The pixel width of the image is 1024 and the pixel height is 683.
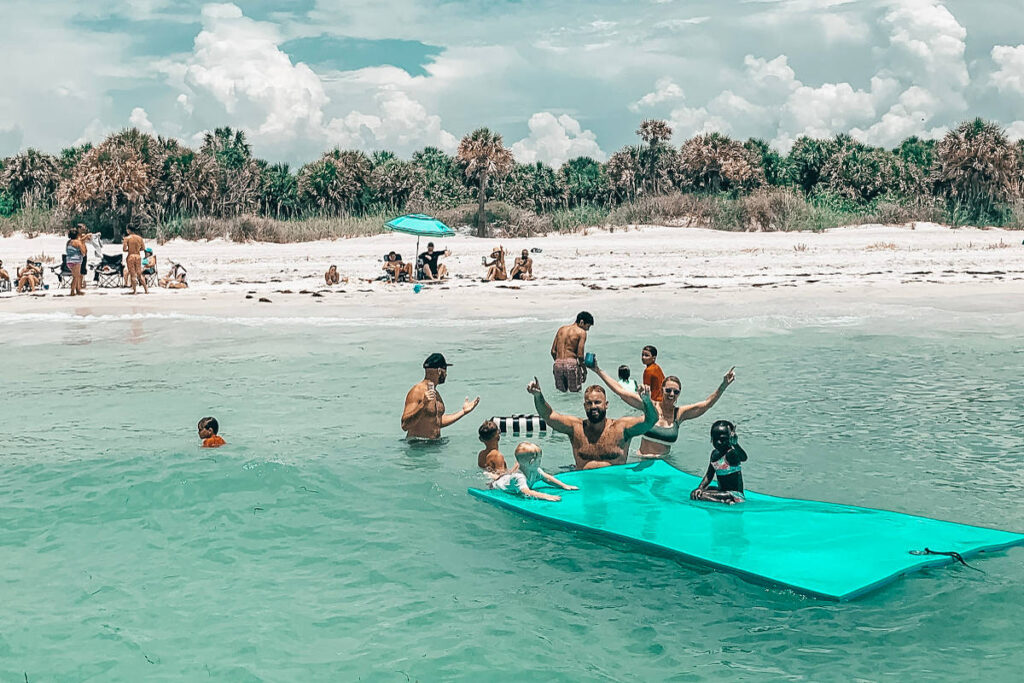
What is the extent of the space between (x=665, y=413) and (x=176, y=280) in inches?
730

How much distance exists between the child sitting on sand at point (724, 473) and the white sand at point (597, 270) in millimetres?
12343

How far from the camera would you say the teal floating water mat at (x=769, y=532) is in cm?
599

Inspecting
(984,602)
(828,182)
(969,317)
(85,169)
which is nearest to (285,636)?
(984,602)

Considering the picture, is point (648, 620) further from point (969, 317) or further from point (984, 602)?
point (969, 317)

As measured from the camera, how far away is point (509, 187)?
4997 centimetres

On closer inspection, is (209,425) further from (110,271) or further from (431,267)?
(110,271)

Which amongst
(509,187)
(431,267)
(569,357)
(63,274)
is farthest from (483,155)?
(569,357)

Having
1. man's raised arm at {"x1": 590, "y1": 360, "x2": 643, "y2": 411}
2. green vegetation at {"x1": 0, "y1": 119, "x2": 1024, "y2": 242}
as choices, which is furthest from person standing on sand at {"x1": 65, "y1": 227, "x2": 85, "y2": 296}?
man's raised arm at {"x1": 590, "y1": 360, "x2": 643, "y2": 411}

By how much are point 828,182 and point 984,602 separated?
47.8 meters

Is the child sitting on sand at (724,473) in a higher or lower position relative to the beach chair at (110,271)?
lower

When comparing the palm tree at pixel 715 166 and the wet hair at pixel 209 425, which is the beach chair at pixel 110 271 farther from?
the palm tree at pixel 715 166

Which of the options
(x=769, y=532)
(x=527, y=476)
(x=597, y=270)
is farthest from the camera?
(x=597, y=270)

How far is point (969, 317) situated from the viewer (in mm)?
17703

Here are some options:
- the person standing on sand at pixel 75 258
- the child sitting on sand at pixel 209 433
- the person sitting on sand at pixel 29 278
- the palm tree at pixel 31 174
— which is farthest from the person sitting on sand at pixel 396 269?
the palm tree at pixel 31 174
